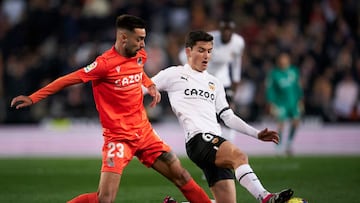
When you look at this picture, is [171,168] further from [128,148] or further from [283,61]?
[283,61]

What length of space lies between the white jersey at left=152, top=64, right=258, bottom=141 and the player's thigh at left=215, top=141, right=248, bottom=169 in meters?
0.30

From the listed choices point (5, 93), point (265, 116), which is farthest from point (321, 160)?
point (5, 93)

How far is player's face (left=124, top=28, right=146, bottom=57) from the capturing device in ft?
25.7

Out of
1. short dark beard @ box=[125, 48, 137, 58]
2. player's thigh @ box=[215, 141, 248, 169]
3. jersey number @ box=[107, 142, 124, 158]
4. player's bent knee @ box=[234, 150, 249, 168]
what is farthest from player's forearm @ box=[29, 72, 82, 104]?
player's bent knee @ box=[234, 150, 249, 168]

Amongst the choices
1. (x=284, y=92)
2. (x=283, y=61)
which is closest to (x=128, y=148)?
(x=283, y=61)

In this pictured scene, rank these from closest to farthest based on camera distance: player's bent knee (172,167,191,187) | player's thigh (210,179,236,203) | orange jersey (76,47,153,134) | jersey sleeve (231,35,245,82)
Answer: orange jersey (76,47,153,134)
player's bent knee (172,167,191,187)
player's thigh (210,179,236,203)
jersey sleeve (231,35,245,82)

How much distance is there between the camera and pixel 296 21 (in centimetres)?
2062

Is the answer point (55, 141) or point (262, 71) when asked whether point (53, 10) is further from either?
point (262, 71)

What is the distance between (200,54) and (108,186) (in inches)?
68.3

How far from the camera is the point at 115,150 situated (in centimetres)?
771

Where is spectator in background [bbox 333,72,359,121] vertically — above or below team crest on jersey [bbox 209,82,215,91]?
below

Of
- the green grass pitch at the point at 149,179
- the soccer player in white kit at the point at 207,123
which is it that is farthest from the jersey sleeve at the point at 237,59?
the soccer player in white kit at the point at 207,123

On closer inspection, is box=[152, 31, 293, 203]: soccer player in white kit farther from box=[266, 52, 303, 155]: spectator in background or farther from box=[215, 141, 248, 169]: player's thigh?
box=[266, 52, 303, 155]: spectator in background

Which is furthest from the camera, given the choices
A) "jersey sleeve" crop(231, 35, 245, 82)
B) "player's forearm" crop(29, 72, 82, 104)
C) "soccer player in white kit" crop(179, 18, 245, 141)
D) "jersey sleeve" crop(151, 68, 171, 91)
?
"jersey sleeve" crop(231, 35, 245, 82)
